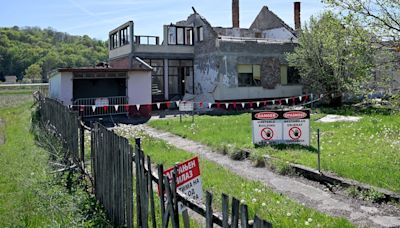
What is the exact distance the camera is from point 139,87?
2395 cm

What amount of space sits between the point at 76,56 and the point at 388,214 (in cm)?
10214

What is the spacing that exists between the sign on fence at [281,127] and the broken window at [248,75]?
645 inches

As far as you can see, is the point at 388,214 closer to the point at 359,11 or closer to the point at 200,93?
the point at 359,11

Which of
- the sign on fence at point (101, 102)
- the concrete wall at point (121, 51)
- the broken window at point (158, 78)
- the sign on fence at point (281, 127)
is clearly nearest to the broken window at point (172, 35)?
the broken window at point (158, 78)

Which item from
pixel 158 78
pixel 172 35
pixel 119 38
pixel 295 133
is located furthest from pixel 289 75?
pixel 295 133

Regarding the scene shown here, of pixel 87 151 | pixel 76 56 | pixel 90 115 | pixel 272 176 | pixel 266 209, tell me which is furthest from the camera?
pixel 76 56

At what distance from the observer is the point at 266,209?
21.0 ft

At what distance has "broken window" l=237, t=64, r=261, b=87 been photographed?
28.3 m

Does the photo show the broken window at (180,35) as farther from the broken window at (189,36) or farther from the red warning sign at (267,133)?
the red warning sign at (267,133)

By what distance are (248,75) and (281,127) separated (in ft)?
56.1

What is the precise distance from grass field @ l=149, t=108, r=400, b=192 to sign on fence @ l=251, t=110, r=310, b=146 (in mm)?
465

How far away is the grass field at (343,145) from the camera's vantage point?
8.44 meters

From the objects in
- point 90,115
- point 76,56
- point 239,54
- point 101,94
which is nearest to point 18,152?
point 90,115

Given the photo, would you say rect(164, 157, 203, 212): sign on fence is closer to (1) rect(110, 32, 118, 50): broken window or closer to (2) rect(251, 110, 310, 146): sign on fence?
(2) rect(251, 110, 310, 146): sign on fence
